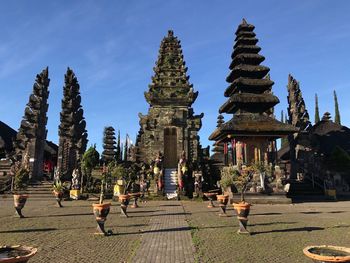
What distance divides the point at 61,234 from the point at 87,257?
3.17 metres

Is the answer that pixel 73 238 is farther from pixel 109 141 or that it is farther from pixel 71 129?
pixel 109 141

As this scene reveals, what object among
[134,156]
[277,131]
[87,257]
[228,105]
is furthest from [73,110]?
[87,257]

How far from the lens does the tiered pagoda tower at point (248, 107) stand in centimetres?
2611

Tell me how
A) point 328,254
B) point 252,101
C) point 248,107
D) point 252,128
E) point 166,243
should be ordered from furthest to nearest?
1. point 248,107
2. point 252,101
3. point 252,128
4. point 166,243
5. point 328,254

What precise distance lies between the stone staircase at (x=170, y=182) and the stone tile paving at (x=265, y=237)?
11.9 m

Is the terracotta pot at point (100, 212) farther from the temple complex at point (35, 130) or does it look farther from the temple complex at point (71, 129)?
the temple complex at point (71, 129)

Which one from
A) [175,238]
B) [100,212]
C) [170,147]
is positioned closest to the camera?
[175,238]

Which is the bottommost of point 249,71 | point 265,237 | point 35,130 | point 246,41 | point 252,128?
point 265,237

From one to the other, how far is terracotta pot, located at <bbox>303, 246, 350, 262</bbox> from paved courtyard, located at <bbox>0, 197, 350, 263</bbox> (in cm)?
184

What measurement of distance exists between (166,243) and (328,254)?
14.3 feet

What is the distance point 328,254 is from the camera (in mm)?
5059

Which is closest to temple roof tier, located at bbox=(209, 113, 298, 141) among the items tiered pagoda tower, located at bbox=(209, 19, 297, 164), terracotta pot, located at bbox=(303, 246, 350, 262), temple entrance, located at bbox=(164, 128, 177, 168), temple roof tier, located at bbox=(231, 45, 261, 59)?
tiered pagoda tower, located at bbox=(209, 19, 297, 164)

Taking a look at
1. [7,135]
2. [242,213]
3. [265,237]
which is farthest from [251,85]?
[7,135]

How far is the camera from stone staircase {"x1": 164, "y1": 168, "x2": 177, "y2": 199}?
993 inches
